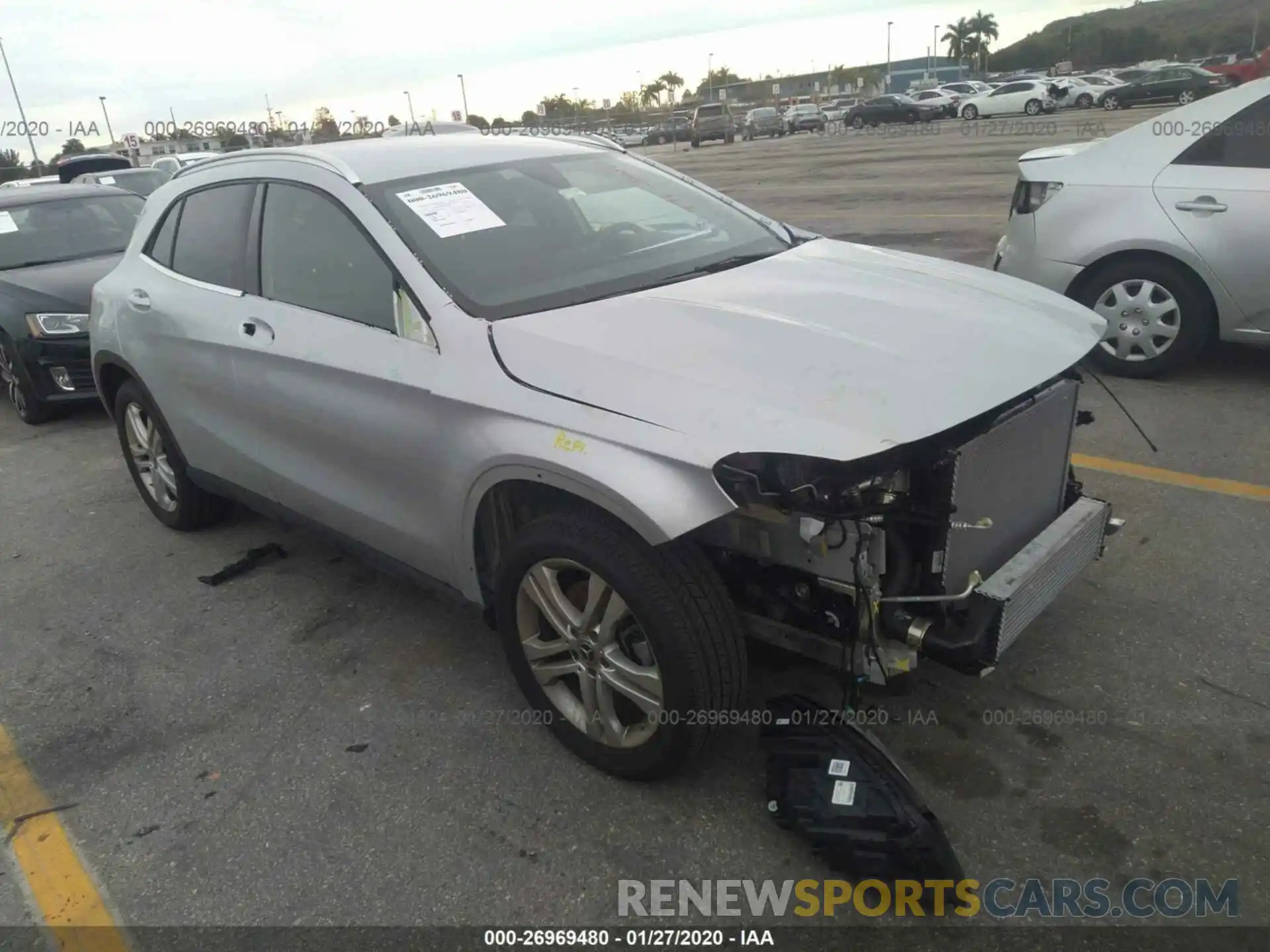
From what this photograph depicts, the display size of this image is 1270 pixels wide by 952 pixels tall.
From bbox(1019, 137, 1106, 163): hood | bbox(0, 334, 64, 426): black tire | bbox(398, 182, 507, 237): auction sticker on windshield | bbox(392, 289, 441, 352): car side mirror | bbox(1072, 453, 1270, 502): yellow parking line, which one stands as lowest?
bbox(1072, 453, 1270, 502): yellow parking line

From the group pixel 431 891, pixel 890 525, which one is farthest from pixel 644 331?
pixel 431 891

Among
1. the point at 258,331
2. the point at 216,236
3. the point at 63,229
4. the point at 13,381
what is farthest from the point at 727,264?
the point at 63,229

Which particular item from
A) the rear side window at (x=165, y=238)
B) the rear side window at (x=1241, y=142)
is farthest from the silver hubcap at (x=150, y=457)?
the rear side window at (x=1241, y=142)

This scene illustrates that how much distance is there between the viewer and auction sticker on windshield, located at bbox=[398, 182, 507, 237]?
3123 millimetres

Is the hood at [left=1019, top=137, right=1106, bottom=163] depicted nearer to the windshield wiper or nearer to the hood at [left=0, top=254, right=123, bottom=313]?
the windshield wiper

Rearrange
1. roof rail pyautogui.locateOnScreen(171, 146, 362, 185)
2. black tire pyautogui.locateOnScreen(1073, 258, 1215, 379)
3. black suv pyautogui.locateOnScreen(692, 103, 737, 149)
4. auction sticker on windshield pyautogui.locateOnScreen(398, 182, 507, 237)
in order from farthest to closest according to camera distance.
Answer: black suv pyautogui.locateOnScreen(692, 103, 737, 149)
black tire pyautogui.locateOnScreen(1073, 258, 1215, 379)
roof rail pyautogui.locateOnScreen(171, 146, 362, 185)
auction sticker on windshield pyautogui.locateOnScreen(398, 182, 507, 237)

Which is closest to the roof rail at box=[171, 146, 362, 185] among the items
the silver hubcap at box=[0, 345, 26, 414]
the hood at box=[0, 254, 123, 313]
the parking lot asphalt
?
the parking lot asphalt

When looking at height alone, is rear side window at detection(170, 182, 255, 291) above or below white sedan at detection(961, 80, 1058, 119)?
above

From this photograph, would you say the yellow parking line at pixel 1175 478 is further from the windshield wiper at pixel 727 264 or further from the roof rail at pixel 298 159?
the roof rail at pixel 298 159

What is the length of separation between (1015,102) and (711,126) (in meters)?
12.7

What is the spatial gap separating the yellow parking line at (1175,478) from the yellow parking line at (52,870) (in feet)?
14.1

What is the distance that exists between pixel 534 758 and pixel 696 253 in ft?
5.89

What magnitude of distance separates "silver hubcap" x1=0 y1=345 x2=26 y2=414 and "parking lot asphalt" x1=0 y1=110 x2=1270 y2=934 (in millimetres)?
2866

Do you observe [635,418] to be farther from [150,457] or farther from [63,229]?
[63,229]
